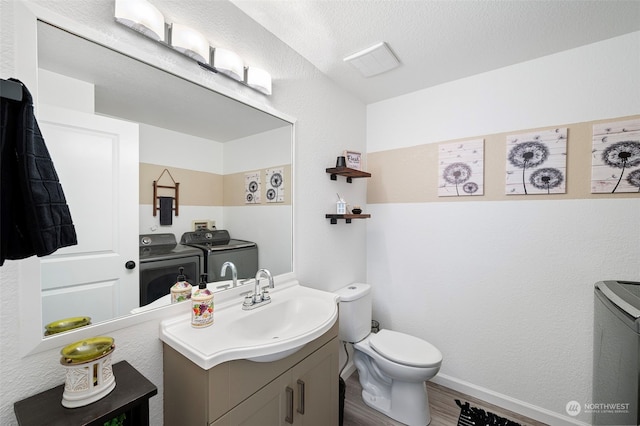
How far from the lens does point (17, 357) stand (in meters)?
0.70

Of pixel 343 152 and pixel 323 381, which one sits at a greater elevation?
pixel 343 152

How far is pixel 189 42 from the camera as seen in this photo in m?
1.04

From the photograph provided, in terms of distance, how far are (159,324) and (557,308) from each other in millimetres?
2290

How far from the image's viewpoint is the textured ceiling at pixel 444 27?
4.18 ft

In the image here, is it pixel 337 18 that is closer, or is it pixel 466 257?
pixel 337 18

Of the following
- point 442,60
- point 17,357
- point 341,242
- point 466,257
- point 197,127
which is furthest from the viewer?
point 341,242

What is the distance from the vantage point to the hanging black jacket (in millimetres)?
576

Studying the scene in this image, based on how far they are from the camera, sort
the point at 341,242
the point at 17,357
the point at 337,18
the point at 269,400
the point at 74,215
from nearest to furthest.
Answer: the point at 17,357 < the point at 74,215 < the point at 269,400 < the point at 337,18 < the point at 341,242

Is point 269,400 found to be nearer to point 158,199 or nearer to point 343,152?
point 158,199

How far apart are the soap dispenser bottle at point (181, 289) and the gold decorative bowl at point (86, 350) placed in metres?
0.28

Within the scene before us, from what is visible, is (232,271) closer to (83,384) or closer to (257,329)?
(257,329)

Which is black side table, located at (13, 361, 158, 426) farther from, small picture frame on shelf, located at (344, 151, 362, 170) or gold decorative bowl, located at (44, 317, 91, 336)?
small picture frame on shelf, located at (344, 151, 362, 170)

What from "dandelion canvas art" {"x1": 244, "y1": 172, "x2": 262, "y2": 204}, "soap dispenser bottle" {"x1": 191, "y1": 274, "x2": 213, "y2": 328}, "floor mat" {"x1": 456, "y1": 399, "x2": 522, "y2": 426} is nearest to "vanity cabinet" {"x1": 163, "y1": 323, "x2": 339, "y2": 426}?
"soap dispenser bottle" {"x1": 191, "y1": 274, "x2": 213, "y2": 328}

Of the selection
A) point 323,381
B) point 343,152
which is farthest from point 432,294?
point 343,152
